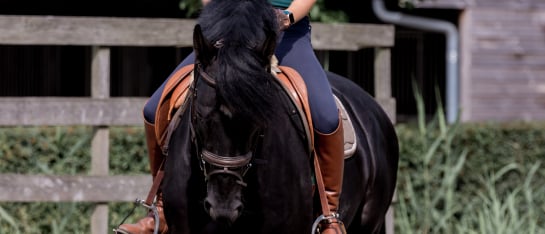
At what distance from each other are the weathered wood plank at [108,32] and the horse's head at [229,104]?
2.92m

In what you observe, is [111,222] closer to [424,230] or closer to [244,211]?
[424,230]

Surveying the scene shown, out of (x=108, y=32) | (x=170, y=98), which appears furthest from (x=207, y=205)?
(x=108, y=32)

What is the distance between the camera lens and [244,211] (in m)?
4.48

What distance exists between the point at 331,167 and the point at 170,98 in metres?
0.78

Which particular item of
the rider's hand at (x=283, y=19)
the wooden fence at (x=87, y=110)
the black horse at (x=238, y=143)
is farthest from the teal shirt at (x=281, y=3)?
the wooden fence at (x=87, y=110)

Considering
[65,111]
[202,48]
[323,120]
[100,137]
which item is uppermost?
[202,48]

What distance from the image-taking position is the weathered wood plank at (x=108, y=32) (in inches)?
279

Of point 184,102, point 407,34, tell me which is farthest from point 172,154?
point 407,34

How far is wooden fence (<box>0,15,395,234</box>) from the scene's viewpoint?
279 inches

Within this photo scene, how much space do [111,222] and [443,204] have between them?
2481 millimetres

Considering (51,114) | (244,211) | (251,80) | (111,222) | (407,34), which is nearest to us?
(251,80)

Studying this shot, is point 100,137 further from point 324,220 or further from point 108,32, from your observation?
point 324,220

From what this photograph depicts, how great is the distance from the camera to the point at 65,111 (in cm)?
712

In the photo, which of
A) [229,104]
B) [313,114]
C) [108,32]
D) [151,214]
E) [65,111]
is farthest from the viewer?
[108,32]
